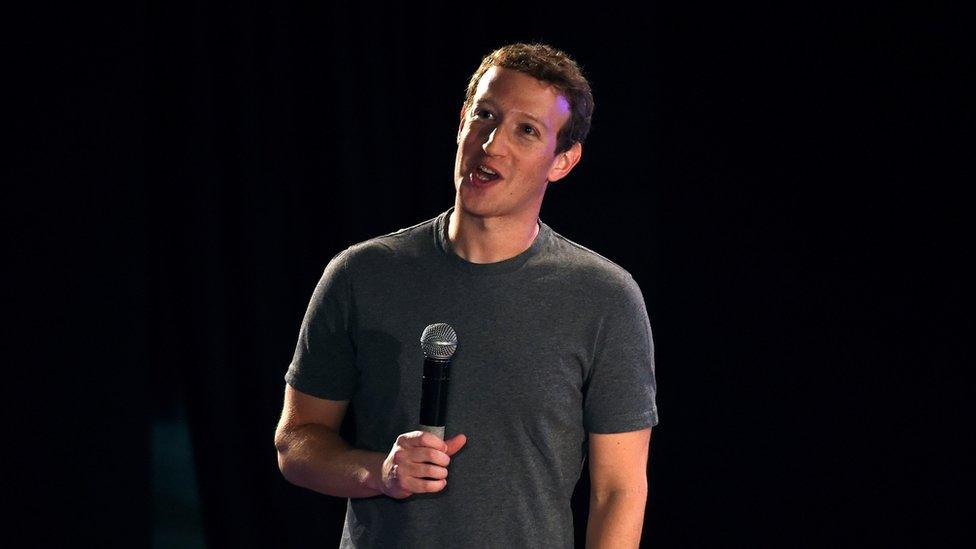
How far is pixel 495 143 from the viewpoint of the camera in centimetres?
193

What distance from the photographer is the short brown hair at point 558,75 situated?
199 centimetres

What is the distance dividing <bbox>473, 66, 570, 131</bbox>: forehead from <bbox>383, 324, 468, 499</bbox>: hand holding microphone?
54cm

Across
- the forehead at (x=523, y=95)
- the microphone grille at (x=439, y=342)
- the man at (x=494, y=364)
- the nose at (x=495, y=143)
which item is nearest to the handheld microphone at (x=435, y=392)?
the microphone grille at (x=439, y=342)

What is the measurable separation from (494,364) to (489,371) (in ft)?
0.05

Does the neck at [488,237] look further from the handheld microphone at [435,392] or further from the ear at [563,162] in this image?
the handheld microphone at [435,392]

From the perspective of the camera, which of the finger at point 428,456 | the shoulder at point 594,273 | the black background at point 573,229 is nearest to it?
the finger at point 428,456

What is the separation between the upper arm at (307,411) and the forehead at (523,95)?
64 centimetres

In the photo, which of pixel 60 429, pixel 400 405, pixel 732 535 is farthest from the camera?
pixel 732 535

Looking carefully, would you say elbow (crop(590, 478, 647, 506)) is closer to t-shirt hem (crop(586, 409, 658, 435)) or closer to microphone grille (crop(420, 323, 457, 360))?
t-shirt hem (crop(586, 409, 658, 435))

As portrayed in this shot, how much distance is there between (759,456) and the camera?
3.22m

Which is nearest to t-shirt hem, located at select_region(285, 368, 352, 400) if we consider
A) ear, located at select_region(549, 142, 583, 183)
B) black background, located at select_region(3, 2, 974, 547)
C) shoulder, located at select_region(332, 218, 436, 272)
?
shoulder, located at select_region(332, 218, 436, 272)

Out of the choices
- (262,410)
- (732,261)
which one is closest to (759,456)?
(732,261)

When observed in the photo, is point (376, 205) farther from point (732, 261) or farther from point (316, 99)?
point (732, 261)

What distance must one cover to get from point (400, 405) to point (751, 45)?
1.91 metres
